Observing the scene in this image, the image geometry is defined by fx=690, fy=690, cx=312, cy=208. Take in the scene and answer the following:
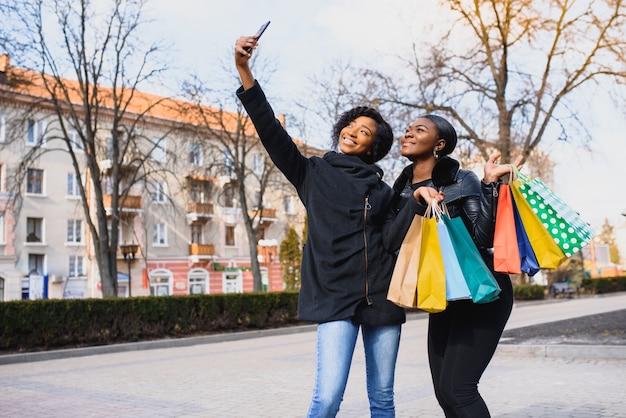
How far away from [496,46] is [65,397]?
22.8 meters

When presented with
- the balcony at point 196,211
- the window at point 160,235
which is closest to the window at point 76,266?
the window at point 160,235

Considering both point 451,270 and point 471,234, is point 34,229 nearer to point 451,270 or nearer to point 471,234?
point 471,234

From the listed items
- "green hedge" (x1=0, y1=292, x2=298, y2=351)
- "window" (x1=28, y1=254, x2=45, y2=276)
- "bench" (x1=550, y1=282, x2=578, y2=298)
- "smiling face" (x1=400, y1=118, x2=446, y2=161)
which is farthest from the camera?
"bench" (x1=550, y1=282, x2=578, y2=298)

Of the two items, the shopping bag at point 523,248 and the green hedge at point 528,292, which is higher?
the shopping bag at point 523,248

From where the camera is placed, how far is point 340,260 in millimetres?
3174

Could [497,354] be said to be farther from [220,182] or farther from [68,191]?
[220,182]

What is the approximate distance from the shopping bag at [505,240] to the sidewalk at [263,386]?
122 inches

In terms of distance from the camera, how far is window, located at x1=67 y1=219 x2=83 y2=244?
41812 mm

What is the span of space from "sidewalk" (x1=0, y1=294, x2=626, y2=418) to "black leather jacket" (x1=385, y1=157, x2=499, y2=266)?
3048 millimetres

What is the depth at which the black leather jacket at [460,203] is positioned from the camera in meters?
3.21

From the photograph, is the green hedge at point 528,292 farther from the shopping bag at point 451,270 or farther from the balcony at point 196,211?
the shopping bag at point 451,270

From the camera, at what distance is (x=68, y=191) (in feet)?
137

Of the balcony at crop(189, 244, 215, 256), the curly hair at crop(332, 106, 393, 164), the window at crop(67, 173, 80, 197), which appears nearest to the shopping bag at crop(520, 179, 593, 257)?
the curly hair at crop(332, 106, 393, 164)

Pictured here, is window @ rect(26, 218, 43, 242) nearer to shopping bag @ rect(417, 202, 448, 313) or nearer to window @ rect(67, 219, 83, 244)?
window @ rect(67, 219, 83, 244)
